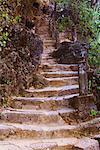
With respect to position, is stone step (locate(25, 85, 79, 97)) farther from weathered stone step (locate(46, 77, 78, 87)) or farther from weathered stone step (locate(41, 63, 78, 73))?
weathered stone step (locate(41, 63, 78, 73))

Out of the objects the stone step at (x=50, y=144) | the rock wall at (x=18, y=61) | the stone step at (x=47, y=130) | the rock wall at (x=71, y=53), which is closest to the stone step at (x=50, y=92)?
the rock wall at (x=18, y=61)

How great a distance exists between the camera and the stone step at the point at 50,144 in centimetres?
479

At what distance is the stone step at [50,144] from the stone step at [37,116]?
2.40ft

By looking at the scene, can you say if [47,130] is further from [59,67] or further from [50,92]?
[59,67]

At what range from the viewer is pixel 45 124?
5887 mm

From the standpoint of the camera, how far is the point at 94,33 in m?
11.0

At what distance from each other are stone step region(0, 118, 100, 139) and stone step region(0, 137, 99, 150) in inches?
6.0

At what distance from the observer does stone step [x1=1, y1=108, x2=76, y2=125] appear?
19.2 feet

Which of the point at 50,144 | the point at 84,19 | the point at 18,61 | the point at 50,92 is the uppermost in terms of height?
the point at 84,19

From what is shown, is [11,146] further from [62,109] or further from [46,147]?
[62,109]

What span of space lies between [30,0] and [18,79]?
117 inches

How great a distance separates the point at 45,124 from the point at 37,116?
0.26 metres

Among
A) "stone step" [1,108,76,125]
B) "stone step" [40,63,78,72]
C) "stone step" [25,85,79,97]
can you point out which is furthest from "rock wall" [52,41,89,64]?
"stone step" [1,108,76,125]

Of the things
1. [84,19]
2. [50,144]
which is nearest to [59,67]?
[84,19]
